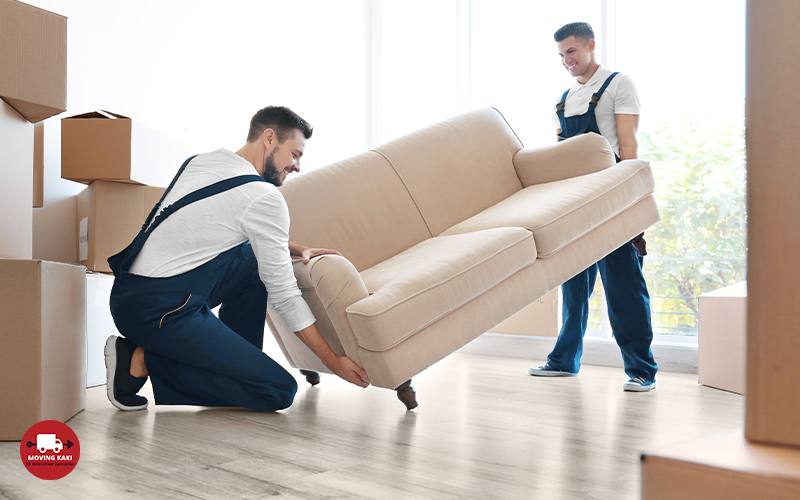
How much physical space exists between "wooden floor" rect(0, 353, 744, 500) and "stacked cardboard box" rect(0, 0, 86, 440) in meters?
0.11

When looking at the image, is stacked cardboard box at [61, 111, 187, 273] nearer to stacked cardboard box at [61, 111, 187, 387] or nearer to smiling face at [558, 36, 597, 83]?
stacked cardboard box at [61, 111, 187, 387]

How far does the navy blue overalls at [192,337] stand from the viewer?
5.66 ft

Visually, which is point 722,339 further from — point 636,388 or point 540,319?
point 540,319

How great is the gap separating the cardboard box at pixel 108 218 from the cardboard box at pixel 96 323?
0.31 ft

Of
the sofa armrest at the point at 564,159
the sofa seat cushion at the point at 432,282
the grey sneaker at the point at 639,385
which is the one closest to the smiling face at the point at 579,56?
the sofa armrest at the point at 564,159

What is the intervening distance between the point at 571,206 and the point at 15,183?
1.62m

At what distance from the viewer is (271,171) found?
1.93m

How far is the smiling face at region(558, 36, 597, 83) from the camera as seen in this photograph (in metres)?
2.51

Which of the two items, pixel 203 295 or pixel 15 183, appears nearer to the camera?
pixel 15 183

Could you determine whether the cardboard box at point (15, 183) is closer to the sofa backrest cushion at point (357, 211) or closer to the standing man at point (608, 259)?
the sofa backrest cushion at point (357, 211)

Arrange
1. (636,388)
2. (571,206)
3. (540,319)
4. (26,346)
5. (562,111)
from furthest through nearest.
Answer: (540,319) → (562,111) → (636,388) → (571,206) → (26,346)

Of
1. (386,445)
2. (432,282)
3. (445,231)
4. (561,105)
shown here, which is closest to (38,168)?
(445,231)

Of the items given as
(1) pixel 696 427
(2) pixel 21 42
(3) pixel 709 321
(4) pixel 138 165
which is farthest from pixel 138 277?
(3) pixel 709 321

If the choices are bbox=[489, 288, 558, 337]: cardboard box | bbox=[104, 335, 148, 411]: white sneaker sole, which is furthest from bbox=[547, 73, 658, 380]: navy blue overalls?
bbox=[104, 335, 148, 411]: white sneaker sole
